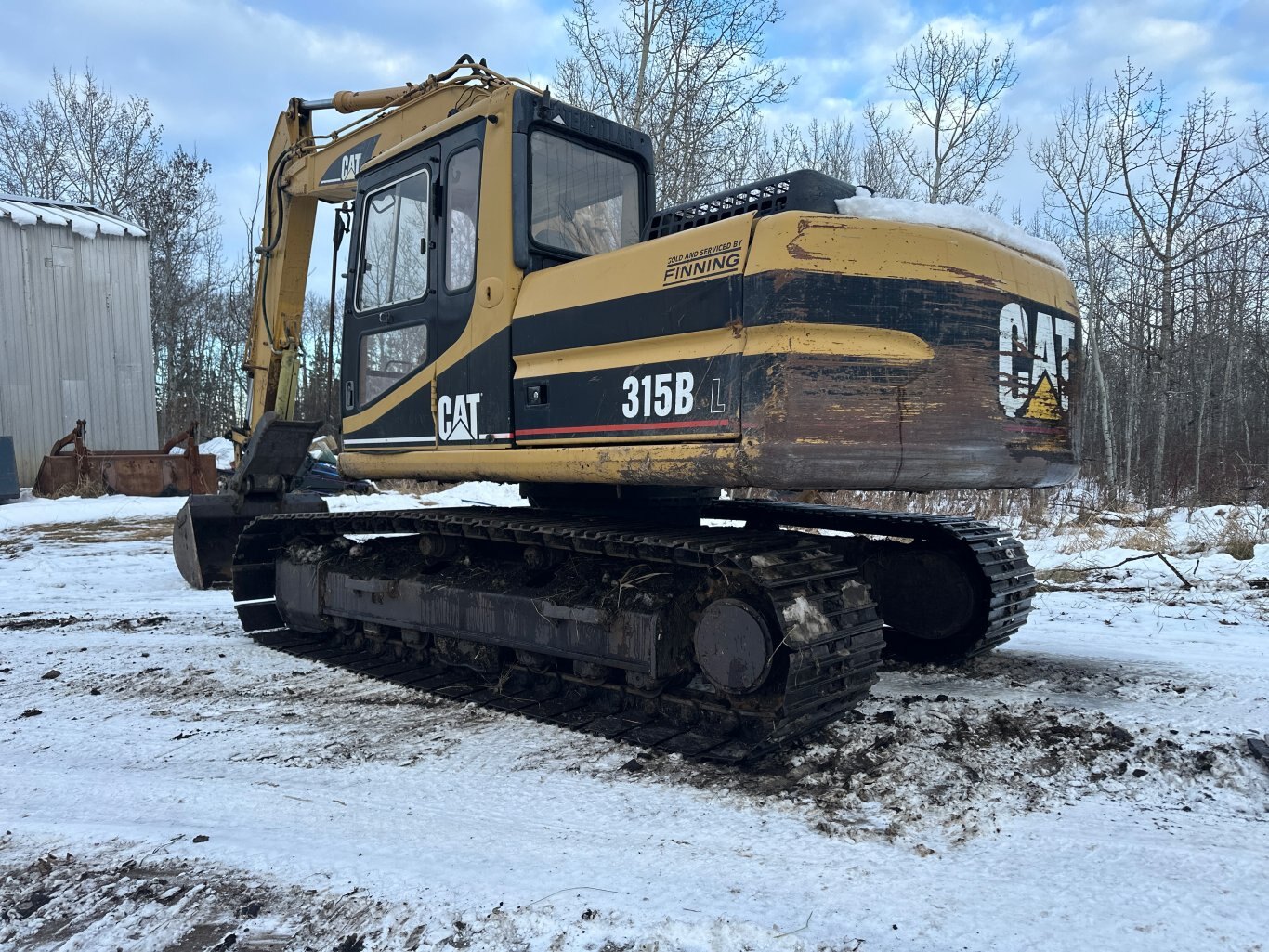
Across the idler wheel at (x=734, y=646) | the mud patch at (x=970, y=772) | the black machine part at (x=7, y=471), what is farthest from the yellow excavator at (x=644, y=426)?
the black machine part at (x=7, y=471)

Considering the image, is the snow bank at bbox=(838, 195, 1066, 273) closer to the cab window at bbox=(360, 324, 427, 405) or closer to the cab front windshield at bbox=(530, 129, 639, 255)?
the cab front windshield at bbox=(530, 129, 639, 255)

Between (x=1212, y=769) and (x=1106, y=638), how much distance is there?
222 cm

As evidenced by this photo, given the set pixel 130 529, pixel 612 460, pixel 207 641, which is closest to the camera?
pixel 612 460

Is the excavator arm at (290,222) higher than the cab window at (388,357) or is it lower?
higher

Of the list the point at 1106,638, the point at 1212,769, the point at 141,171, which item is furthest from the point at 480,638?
the point at 141,171

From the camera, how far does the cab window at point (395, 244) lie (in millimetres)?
4766

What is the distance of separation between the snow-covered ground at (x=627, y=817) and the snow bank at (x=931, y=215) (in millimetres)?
2095

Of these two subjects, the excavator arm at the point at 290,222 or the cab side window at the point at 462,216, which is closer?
the cab side window at the point at 462,216

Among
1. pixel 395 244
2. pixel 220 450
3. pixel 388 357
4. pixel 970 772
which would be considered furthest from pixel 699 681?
pixel 220 450

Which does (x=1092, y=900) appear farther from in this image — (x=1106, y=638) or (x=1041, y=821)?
(x=1106, y=638)

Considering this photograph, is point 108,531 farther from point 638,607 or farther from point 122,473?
point 638,607

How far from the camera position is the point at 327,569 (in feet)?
18.0

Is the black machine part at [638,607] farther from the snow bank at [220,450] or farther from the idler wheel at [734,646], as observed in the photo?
the snow bank at [220,450]

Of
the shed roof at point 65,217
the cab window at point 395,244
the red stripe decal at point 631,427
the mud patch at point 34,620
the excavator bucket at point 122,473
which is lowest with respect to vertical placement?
the mud patch at point 34,620
